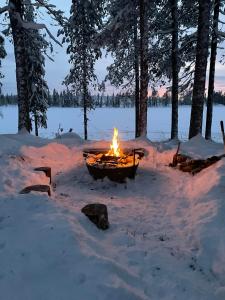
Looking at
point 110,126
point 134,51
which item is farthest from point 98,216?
point 110,126

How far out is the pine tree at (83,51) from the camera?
24.3m

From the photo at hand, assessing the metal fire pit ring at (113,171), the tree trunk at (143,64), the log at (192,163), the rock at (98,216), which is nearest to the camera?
the rock at (98,216)

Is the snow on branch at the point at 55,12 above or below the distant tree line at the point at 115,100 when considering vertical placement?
above

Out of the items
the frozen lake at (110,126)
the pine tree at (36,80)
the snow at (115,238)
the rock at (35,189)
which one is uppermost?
the pine tree at (36,80)

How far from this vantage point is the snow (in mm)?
4477

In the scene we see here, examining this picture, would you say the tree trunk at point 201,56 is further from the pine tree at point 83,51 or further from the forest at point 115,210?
the pine tree at point 83,51

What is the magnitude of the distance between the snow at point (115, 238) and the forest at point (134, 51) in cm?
575

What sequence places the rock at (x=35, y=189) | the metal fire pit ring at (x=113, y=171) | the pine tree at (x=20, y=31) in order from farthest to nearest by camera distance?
1. the pine tree at (x=20, y=31)
2. the metal fire pit ring at (x=113, y=171)
3. the rock at (x=35, y=189)

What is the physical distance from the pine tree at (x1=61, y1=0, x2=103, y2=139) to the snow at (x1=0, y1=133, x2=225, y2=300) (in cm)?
1659

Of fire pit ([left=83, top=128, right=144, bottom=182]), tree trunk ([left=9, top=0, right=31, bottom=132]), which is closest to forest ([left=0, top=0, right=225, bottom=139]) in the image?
tree trunk ([left=9, top=0, right=31, bottom=132])

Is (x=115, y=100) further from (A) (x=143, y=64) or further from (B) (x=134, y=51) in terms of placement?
(A) (x=143, y=64)

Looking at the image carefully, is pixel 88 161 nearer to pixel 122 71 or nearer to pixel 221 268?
pixel 221 268

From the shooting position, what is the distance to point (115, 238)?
243 inches

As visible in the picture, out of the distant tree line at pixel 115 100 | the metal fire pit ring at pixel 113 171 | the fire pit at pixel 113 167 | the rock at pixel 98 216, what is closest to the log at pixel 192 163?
the fire pit at pixel 113 167
